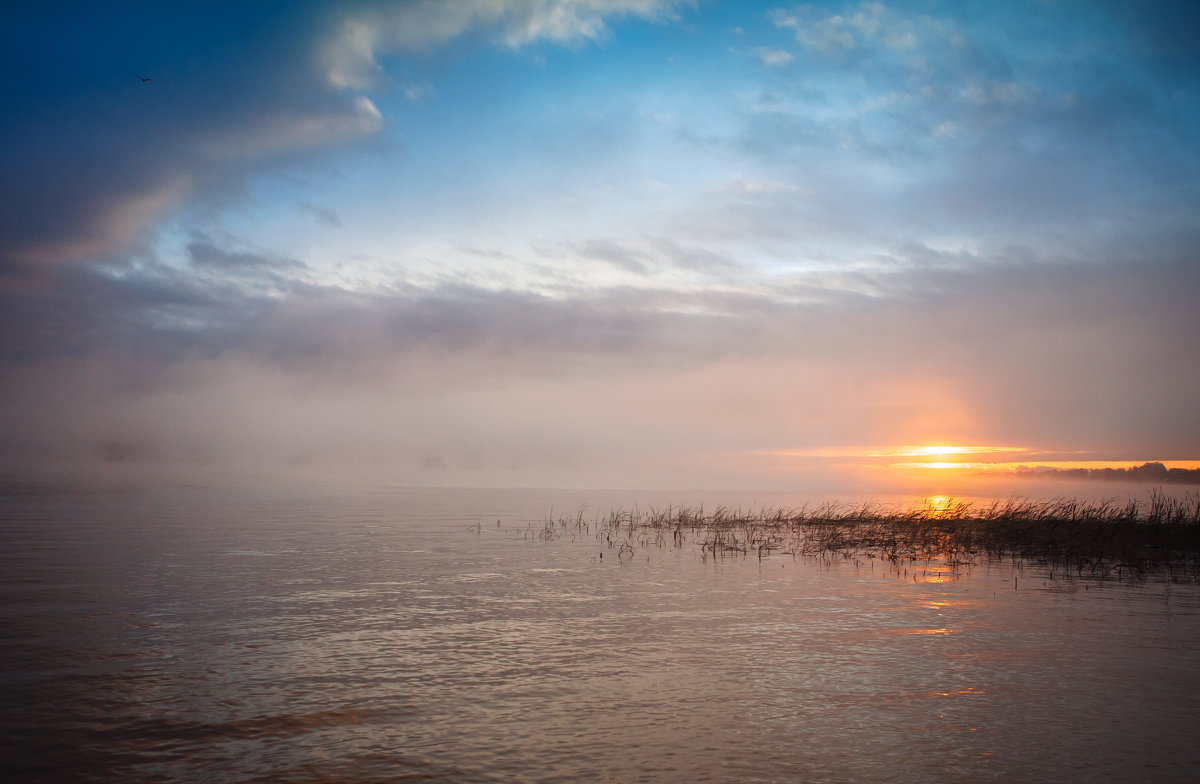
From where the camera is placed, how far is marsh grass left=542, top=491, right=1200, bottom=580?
88.7 feet

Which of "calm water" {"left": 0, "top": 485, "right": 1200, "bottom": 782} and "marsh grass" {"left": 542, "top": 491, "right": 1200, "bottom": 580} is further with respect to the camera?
"marsh grass" {"left": 542, "top": 491, "right": 1200, "bottom": 580}

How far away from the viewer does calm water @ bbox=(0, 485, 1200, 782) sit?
27.7ft

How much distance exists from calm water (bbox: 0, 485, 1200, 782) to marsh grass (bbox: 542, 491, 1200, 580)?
17.5ft

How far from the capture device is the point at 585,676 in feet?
38.8

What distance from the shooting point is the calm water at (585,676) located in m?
8.45

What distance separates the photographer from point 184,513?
48312 millimetres

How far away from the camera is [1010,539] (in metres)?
31.3

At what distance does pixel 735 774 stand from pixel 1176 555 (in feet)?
98.8

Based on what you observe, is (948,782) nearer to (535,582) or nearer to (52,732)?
(52,732)

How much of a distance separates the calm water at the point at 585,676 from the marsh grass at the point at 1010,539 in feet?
17.5

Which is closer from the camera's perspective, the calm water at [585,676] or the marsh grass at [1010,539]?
the calm water at [585,676]

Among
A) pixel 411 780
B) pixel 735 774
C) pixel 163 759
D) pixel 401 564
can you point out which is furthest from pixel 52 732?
pixel 401 564

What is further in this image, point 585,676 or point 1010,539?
point 1010,539

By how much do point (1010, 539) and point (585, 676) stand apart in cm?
2734
